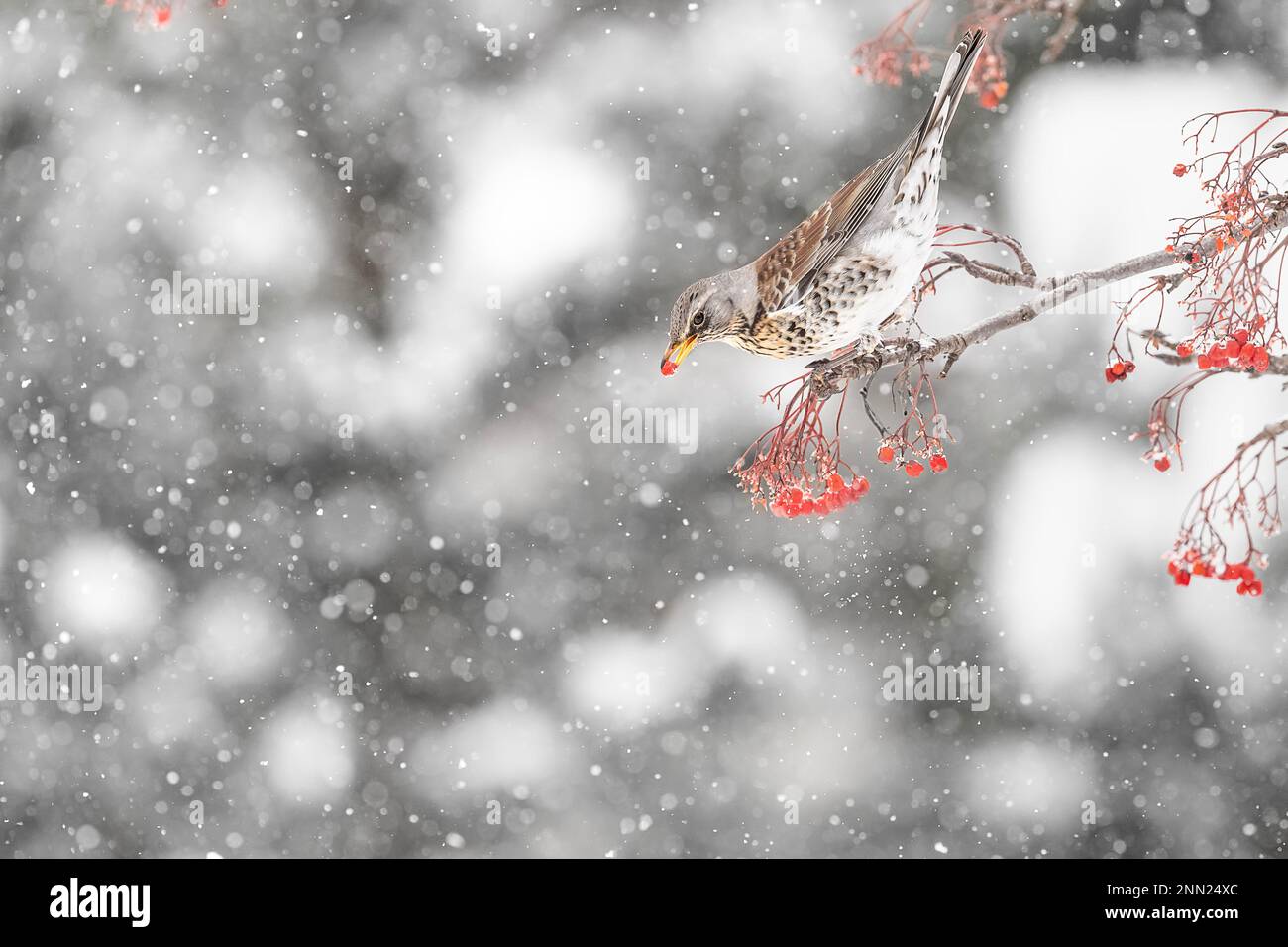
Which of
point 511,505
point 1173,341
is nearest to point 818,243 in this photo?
point 1173,341

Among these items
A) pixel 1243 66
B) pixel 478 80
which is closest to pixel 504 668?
pixel 478 80

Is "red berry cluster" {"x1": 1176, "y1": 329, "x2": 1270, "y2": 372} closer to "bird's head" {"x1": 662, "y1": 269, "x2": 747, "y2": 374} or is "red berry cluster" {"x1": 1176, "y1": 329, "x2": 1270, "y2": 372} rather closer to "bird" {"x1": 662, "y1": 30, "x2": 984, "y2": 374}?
"bird" {"x1": 662, "y1": 30, "x2": 984, "y2": 374}

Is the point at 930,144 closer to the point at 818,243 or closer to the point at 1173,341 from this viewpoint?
the point at 818,243

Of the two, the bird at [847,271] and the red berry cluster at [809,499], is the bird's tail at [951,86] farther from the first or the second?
the red berry cluster at [809,499]
